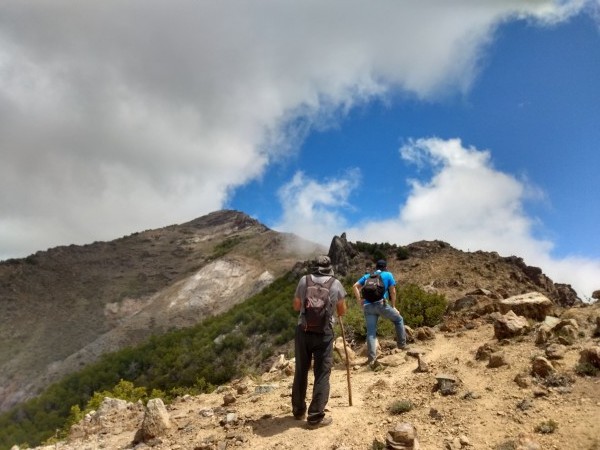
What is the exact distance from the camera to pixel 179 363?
126 ft

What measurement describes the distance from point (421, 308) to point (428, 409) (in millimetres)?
7328

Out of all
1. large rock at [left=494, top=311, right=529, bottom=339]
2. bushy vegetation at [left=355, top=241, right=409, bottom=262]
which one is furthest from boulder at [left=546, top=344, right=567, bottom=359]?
bushy vegetation at [left=355, top=241, right=409, bottom=262]

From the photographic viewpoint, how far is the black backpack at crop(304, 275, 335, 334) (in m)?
6.15

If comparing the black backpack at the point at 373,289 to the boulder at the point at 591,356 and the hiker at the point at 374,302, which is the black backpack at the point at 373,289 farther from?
the boulder at the point at 591,356

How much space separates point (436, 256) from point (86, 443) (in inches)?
874

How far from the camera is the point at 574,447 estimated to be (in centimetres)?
484

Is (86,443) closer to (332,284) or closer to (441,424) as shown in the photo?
(332,284)

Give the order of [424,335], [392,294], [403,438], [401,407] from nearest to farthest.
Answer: [403,438], [401,407], [392,294], [424,335]

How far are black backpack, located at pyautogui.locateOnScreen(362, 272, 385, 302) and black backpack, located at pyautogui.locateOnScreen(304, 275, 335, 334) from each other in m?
3.15

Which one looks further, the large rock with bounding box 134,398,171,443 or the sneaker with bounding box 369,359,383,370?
the sneaker with bounding box 369,359,383,370

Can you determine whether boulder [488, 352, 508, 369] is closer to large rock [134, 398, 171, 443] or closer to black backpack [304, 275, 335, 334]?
black backpack [304, 275, 335, 334]

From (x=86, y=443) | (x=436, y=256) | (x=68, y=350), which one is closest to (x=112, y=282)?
(x=68, y=350)

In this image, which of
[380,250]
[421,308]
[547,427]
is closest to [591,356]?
[547,427]

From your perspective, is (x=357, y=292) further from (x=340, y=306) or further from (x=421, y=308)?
(x=421, y=308)
